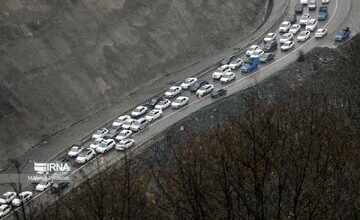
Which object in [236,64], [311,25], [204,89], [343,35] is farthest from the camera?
[311,25]

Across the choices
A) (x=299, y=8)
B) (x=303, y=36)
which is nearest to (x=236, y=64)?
(x=303, y=36)

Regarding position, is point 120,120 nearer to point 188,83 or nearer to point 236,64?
point 188,83

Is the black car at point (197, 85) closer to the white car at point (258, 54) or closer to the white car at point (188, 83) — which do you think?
the white car at point (188, 83)

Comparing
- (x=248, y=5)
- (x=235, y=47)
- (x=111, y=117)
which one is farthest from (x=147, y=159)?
(x=248, y=5)

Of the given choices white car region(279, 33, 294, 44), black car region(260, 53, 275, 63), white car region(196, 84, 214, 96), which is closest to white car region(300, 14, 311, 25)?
white car region(279, 33, 294, 44)

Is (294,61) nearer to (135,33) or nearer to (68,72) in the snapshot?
(135,33)

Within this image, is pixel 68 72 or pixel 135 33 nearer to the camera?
pixel 68 72
